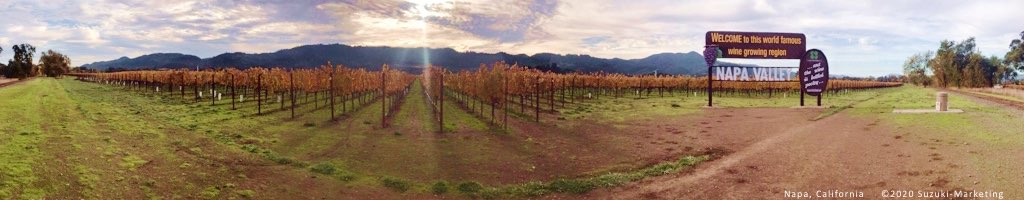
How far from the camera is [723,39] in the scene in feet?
140

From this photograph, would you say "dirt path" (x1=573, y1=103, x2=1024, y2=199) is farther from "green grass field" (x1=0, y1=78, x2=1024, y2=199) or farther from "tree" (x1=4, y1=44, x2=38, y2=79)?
"tree" (x1=4, y1=44, x2=38, y2=79)

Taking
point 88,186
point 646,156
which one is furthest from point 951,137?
point 88,186

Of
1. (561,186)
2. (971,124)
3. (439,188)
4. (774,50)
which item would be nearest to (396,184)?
(439,188)

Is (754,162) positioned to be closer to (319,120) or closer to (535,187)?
(535,187)

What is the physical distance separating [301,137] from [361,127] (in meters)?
4.27

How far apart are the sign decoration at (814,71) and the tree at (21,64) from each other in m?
167

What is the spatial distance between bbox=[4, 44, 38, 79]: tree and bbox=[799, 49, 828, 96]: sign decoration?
16651 centimetres

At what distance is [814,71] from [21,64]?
6940 inches

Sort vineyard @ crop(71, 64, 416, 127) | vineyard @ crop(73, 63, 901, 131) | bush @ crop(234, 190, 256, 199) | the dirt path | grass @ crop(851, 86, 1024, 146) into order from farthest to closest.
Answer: vineyard @ crop(71, 64, 416, 127) < vineyard @ crop(73, 63, 901, 131) < grass @ crop(851, 86, 1024, 146) < the dirt path < bush @ crop(234, 190, 256, 199)

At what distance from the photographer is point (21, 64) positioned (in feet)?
483

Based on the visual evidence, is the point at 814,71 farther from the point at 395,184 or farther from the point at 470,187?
the point at 395,184

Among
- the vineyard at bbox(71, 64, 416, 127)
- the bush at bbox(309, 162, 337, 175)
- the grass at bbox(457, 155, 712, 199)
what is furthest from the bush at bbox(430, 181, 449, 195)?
the vineyard at bbox(71, 64, 416, 127)

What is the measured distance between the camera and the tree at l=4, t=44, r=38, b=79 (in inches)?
5640

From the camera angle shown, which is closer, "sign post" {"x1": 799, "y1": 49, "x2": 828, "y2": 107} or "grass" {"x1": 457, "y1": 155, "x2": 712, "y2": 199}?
"grass" {"x1": 457, "y1": 155, "x2": 712, "y2": 199}
